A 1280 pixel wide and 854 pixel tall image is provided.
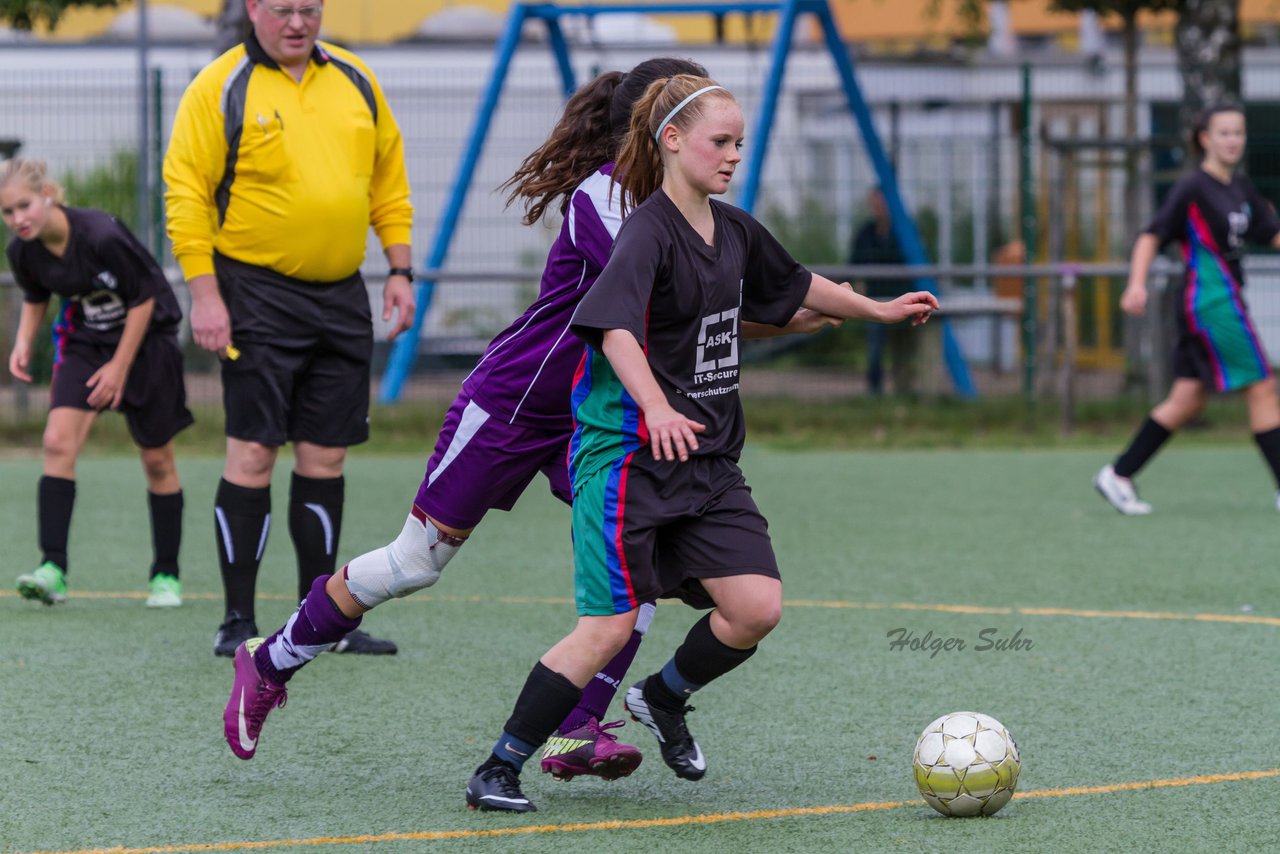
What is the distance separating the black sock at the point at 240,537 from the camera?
575 cm

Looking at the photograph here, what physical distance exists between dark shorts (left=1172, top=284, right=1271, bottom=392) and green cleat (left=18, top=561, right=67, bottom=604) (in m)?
5.30

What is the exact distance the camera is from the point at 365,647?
5832 millimetres

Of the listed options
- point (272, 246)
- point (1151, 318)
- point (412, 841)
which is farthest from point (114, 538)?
point (1151, 318)

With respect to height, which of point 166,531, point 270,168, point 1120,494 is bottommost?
point 1120,494

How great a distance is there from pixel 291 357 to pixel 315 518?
0.55 metres

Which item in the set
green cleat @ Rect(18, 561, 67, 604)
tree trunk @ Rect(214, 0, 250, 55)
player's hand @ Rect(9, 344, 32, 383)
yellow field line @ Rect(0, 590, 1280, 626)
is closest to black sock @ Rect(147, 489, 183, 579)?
yellow field line @ Rect(0, 590, 1280, 626)

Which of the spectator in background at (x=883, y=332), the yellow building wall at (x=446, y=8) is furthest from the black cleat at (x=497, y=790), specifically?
the yellow building wall at (x=446, y=8)

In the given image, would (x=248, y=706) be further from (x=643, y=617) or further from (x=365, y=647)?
(x=365, y=647)

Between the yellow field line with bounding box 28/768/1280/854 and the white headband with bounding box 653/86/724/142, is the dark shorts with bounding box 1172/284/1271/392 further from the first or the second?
the white headband with bounding box 653/86/724/142

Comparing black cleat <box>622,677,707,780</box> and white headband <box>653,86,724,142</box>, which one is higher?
white headband <box>653,86,724,142</box>

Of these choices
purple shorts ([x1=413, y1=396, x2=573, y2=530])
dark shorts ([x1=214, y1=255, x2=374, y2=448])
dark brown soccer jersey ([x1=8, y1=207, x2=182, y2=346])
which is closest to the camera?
purple shorts ([x1=413, y1=396, x2=573, y2=530])

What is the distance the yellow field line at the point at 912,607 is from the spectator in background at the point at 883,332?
6264 mm

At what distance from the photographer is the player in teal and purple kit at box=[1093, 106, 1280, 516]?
857cm

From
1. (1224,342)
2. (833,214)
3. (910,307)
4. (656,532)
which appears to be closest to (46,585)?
(656,532)
